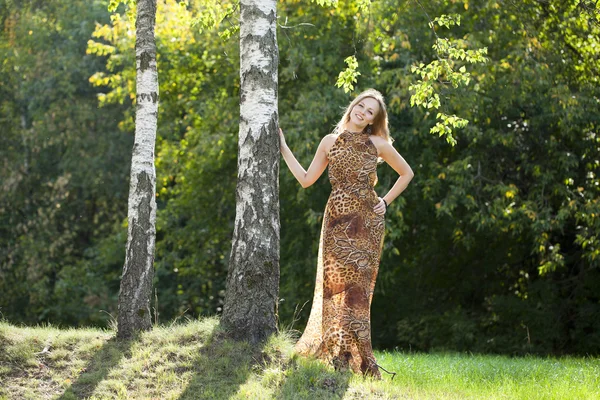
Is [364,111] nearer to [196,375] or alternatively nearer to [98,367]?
[196,375]

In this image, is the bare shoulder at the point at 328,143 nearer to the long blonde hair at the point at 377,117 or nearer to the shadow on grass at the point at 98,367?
the long blonde hair at the point at 377,117

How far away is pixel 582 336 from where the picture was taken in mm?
15602

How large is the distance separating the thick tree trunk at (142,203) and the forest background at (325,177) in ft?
4.54

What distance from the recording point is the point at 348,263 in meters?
6.84

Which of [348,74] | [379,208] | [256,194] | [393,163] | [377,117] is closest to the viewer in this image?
[256,194]

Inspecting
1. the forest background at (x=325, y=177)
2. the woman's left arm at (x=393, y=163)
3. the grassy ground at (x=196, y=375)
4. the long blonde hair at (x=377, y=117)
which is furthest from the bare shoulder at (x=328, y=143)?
the forest background at (x=325, y=177)

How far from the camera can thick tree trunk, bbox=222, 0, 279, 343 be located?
6730 millimetres

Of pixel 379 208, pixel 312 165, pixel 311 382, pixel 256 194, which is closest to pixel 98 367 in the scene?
pixel 311 382

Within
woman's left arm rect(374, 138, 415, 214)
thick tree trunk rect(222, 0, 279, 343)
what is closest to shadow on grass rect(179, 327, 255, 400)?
thick tree trunk rect(222, 0, 279, 343)

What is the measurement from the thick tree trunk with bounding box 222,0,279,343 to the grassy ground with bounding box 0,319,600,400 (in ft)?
0.84

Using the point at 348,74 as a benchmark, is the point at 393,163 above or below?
below

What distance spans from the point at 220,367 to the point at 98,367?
3.30 ft

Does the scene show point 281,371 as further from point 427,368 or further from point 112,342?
point 427,368

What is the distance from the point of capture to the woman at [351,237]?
672cm
